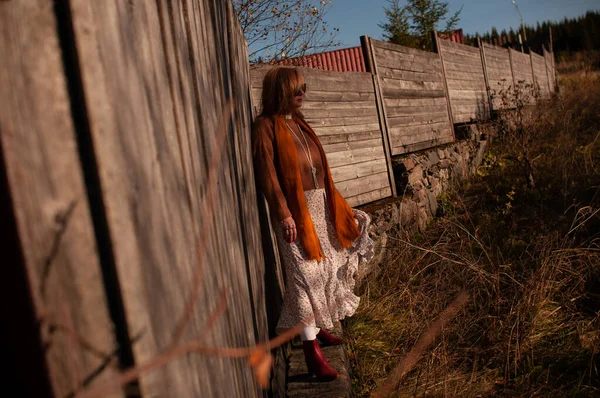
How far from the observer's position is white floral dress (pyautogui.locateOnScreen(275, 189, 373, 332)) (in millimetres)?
2902

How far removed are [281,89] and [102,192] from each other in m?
2.31

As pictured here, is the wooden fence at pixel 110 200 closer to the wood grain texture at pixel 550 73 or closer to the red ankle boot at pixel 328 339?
the red ankle boot at pixel 328 339

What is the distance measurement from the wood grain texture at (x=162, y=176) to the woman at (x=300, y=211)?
39.2 inches

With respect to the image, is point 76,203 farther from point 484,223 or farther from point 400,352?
point 484,223

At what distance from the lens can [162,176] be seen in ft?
3.37

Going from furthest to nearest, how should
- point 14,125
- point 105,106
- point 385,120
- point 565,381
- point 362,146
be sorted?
point 385,120 < point 362,146 < point 565,381 < point 105,106 < point 14,125

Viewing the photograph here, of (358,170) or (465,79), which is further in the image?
(465,79)

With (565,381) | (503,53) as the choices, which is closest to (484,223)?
(565,381)

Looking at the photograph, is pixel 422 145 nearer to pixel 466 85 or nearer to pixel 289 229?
pixel 466 85

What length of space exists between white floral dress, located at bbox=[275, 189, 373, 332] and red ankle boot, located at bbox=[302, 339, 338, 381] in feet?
0.45

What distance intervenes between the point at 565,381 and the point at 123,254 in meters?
3.27

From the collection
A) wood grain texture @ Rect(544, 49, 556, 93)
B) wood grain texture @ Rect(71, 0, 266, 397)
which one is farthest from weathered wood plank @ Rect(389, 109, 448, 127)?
wood grain texture @ Rect(544, 49, 556, 93)

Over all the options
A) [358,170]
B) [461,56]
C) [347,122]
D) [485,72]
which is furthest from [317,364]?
[485,72]

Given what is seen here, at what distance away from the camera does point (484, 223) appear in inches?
224
